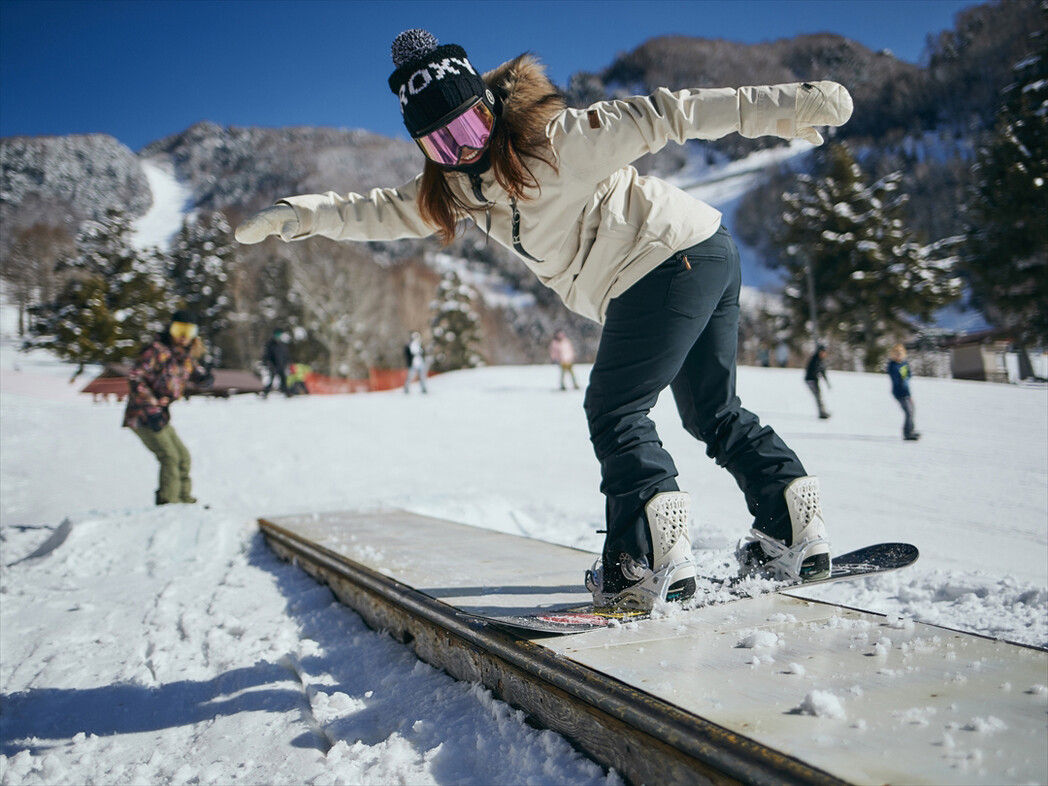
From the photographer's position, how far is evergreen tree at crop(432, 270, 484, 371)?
1422 inches

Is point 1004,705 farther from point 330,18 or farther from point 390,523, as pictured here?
point 330,18

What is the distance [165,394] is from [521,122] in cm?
461

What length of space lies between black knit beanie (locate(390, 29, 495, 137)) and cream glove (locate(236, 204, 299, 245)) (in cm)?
58

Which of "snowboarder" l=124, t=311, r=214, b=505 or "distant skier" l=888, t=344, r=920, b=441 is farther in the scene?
"distant skier" l=888, t=344, r=920, b=441

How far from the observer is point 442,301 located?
1430 inches

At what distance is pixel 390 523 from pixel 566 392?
11061 mm

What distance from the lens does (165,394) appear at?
5176 millimetres

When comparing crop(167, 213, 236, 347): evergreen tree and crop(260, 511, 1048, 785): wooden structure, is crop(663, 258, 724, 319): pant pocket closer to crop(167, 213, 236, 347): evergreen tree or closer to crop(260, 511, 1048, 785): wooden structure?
crop(260, 511, 1048, 785): wooden structure

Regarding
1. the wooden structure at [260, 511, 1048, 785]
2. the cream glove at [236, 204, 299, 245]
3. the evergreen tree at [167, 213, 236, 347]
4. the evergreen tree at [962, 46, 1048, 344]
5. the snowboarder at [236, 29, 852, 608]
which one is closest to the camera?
the wooden structure at [260, 511, 1048, 785]

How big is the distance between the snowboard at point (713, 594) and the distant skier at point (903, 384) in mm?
5505

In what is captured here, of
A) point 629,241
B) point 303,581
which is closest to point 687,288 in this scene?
point 629,241

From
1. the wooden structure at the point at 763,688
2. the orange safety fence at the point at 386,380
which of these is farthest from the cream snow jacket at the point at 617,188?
the orange safety fence at the point at 386,380

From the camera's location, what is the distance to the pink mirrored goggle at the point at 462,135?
5.26 feet

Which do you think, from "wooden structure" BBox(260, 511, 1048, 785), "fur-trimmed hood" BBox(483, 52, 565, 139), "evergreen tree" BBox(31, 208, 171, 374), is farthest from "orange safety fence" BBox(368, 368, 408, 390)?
"wooden structure" BBox(260, 511, 1048, 785)
